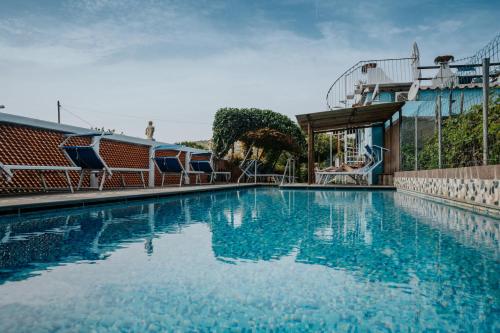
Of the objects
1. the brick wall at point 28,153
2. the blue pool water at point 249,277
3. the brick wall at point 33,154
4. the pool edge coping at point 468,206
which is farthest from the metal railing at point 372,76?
the blue pool water at point 249,277

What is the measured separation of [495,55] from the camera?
5.17 metres

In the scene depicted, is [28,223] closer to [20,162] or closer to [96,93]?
[20,162]

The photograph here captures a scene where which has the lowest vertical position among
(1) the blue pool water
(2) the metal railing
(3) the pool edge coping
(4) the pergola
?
(1) the blue pool water

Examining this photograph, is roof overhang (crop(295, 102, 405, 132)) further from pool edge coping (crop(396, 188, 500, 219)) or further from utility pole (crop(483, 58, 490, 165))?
utility pole (crop(483, 58, 490, 165))

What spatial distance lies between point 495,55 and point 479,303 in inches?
189

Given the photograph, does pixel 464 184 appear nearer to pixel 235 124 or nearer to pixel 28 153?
pixel 28 153

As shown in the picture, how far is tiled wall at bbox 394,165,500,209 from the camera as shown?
4.77 meters

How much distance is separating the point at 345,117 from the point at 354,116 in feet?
0.93

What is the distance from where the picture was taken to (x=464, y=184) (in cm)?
582

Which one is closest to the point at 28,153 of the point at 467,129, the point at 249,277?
the point at 249,277

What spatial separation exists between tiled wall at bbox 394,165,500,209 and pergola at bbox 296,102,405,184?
2598 mm

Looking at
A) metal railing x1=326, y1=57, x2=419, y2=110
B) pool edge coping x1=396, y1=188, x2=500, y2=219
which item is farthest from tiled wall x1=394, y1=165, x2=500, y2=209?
metal railing x1=326, y1=57, x2=419, y2=110

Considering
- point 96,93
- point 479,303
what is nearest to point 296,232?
point 479,303

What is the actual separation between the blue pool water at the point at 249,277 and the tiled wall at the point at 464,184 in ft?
3.23
